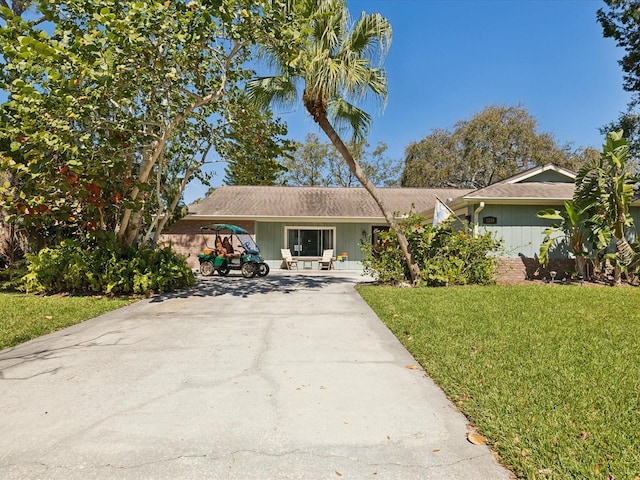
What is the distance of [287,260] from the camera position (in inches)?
720

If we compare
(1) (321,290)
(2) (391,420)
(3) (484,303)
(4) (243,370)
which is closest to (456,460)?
(2) (391,420)

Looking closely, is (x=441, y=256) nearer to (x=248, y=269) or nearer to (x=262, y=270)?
(x=262, y=270)

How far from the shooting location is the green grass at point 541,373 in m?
2.32

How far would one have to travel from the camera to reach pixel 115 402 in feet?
10.4

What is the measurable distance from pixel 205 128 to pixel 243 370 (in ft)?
30.3

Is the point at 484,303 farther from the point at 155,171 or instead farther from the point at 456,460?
the point at 155,171

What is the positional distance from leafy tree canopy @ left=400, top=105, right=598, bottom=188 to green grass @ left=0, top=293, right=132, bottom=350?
2934 centimetres

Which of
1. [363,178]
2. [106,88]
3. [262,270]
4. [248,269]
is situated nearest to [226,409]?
[106,88]

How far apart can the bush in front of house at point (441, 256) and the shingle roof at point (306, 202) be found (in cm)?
792

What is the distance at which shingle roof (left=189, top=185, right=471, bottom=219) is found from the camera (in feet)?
61.9

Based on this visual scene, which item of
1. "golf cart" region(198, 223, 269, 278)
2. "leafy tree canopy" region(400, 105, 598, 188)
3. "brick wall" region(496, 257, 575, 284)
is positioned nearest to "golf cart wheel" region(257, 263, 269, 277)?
"golf cart" region(198, 223, 269, 278)

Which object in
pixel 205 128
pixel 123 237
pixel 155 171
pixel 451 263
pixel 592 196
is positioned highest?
pixel 205 128

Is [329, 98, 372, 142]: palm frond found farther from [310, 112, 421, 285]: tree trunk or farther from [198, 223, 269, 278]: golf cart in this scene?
[198, 223, 269, 278]: golf cart

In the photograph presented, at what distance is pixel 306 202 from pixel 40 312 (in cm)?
1494
